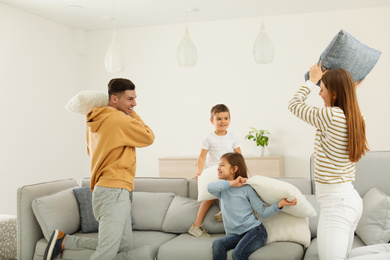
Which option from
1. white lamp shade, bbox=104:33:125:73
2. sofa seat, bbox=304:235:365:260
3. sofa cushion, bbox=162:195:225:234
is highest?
white lamp shade, bbox=104:33:125:73

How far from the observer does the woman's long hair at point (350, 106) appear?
1907mm

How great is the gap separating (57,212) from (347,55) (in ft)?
7.12

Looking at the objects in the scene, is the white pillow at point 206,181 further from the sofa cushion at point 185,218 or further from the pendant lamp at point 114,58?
the pendant lamp at point 114,58

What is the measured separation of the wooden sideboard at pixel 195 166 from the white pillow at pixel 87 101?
9.00ft

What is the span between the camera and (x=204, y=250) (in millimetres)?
2801

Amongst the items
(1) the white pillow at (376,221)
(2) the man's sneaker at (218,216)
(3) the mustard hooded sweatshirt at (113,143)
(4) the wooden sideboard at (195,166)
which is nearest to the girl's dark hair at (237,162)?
(2) the man's sneaker at (218,216)

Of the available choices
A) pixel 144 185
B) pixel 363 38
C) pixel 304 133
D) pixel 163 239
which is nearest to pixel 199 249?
pixel 163 239

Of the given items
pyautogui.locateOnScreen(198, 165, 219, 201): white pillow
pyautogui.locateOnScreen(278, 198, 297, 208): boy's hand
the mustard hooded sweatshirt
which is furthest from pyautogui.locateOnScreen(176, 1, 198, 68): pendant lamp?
pyautogui.locateOnScreen(278, 198, 297, 208): boy's hand

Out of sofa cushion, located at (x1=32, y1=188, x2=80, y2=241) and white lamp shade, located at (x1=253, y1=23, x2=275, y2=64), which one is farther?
white lamp shade, located at (x1=253, y1=23, x2=275, y2=64)

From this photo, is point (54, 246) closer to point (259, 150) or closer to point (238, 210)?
point (238, 210)

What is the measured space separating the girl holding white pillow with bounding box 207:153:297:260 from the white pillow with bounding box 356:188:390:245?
1.50 ft

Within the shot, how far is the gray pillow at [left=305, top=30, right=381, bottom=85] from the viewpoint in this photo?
2.10m

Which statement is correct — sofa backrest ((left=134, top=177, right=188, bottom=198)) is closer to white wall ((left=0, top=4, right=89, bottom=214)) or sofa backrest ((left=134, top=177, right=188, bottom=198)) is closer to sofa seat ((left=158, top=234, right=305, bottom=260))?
sofa seat ((left=158, top=234, right=305, bottom=260))

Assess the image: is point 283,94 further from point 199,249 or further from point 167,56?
point 199,249
